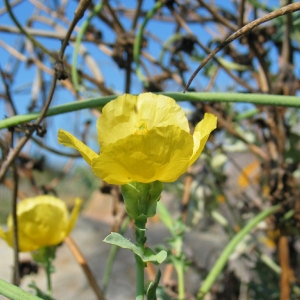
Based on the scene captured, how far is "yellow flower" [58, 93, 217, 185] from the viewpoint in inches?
17.5

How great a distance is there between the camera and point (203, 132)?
19.0 inches

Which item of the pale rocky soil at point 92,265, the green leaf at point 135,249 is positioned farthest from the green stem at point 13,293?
the pale rocky soil at point 92,265

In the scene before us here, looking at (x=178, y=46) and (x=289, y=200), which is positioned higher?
(x=178, y=46)

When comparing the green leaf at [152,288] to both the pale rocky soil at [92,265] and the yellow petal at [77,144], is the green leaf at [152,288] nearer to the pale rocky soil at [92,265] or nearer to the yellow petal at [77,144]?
the yellow petal at [77,144]

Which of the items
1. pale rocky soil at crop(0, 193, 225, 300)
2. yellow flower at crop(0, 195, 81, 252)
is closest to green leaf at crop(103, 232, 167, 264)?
yellow flower at crop(0, 195, 81, 252)

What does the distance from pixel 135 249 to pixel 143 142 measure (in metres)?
0.10

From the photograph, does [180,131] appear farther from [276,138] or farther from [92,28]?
[92,28]

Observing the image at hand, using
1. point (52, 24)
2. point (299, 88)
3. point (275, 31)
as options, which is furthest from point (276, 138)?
point (52, 24)

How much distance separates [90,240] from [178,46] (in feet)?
3.47

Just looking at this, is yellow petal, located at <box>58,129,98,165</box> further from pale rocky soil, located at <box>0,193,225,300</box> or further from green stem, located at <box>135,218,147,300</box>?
pale rocky soil, located at <box>0,193,225,300</box>

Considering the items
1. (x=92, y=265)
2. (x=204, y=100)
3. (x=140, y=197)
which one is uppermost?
(x=204, y=100)

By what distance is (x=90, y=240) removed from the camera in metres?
1.91

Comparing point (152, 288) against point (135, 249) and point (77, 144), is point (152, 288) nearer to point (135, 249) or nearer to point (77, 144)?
point (135, 249)

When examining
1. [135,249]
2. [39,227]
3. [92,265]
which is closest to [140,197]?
[135,249]
